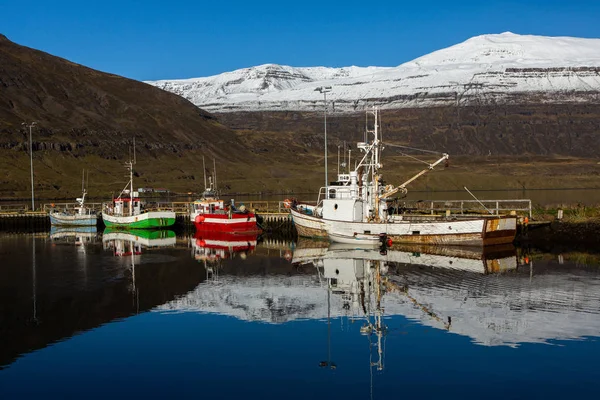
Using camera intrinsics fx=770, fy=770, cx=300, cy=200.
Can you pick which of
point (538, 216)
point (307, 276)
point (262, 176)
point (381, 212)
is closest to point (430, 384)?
point (307, 276)

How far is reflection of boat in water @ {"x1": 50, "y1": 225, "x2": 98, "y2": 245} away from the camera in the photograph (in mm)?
63000

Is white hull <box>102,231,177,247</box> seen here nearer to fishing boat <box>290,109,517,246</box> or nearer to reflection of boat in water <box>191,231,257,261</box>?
reflection of boat in water <box>191,231,257,261</box>

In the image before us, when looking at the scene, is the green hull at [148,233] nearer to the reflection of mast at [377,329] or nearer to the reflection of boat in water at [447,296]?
the reflection of boat in water at [447,296]

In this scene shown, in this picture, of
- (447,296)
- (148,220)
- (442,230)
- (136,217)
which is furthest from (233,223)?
(447,296)

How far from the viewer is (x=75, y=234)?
69625 mm

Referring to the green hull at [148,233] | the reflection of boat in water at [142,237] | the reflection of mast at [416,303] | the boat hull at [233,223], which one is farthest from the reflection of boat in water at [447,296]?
the green hull at [148,233]

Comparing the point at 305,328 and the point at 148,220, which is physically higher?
the point at 148,220

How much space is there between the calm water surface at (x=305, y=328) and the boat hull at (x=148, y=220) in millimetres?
25187

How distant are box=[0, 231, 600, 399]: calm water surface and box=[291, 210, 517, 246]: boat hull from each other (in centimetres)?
481

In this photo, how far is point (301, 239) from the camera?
61062 millimetres

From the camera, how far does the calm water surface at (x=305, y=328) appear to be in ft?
67.4

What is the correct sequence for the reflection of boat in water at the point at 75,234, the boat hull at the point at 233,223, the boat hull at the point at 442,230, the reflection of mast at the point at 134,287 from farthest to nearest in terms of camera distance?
the boat hull at the point at 233,223 < the reflection of boat in water at the point at 75,234 < the boat hull at the point at 442,230 < the reflection of mast at the point at 134,287

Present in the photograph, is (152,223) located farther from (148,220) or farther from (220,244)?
(220,244)

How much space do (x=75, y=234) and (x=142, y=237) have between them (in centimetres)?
835
